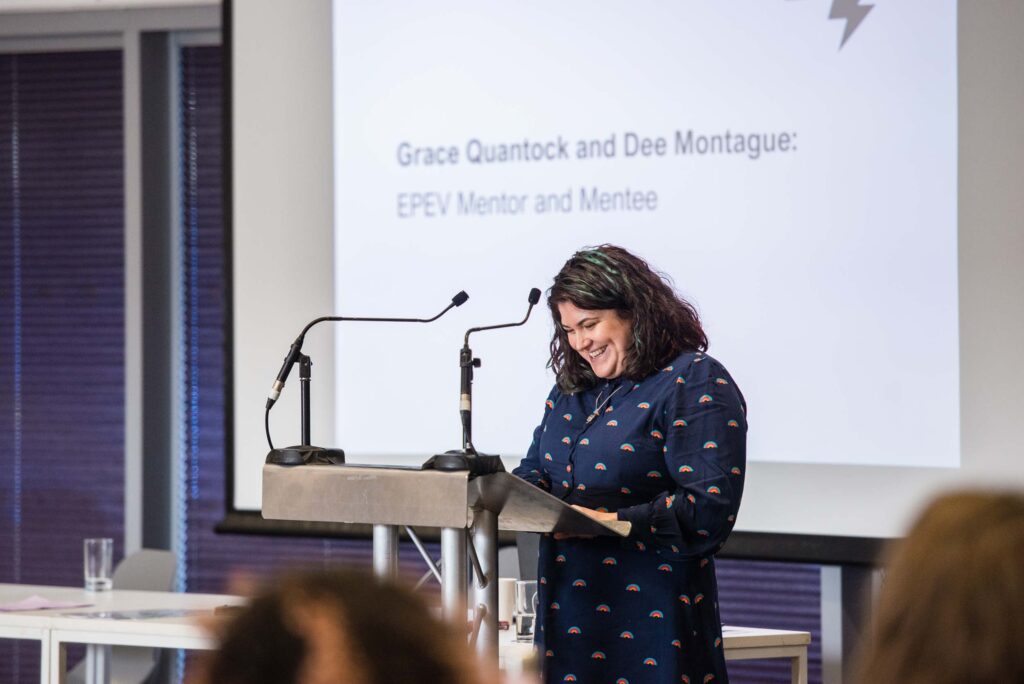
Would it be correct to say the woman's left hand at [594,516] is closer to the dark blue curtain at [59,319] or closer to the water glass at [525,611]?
the water glass at [525,611]

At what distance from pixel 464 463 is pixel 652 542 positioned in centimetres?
40

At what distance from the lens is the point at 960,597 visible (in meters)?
0.67

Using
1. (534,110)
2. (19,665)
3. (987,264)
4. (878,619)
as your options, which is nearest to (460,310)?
(534,110)

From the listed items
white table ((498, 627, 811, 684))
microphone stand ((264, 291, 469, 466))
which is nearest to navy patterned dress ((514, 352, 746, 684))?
microphone stand ((264, 291, 469, 466))

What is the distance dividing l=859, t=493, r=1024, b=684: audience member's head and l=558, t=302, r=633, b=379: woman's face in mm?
1666

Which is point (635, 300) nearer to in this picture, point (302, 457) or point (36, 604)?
point (302, 457)

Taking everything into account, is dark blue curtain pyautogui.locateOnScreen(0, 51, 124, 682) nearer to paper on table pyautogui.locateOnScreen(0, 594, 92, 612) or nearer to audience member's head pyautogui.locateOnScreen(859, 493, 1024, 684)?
paper on table pyautogui.locateOnScreen(0, 594, 92, 612)

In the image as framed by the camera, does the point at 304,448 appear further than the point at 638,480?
No

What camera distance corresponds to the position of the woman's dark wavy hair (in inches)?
92.3

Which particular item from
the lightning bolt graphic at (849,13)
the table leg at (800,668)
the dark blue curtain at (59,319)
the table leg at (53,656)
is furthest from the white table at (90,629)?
the lightning bolt graphic at (849,13)

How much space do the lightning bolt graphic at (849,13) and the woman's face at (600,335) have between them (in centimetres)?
149

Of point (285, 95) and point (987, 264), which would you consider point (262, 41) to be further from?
point (987, 264)

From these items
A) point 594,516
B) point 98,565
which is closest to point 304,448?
point 594,516

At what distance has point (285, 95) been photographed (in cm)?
402
